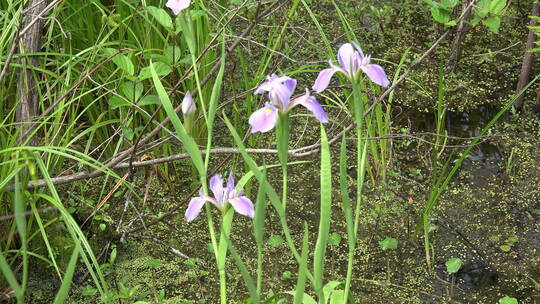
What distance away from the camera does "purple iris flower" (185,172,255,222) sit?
4.07 feet

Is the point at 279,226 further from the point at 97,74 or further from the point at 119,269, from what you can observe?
the point at 97,74

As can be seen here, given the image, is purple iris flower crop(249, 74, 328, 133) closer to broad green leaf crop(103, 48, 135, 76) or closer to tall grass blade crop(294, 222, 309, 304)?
tall grass blade crop(294, 222, 309, 304)

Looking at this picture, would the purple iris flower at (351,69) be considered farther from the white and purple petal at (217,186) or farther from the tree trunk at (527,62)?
the tree trunk at (527,62)

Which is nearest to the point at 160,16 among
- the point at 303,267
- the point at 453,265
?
the point at 303,267

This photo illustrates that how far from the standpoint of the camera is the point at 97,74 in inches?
90.7

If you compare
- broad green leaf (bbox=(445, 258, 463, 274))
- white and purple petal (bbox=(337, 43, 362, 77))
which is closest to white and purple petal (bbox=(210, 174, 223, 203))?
white and purple petal (bbox=(337, 43, 362, 77))

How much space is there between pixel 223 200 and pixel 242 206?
0.06 meters

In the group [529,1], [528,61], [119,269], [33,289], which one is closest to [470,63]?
[528,61]

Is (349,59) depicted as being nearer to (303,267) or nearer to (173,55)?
(303,267)

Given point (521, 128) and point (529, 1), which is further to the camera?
point (529, 1)

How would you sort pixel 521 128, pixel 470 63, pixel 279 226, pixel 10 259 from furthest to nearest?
pixel 470 63, pixel 521 128, pixel 279 226, pixel 10 259

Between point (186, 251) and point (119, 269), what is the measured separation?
0.70 ft

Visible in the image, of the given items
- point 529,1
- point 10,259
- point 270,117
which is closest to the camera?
point 270,117

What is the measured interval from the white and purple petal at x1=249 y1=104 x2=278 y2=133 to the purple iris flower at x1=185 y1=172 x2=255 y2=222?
6.4 inches
